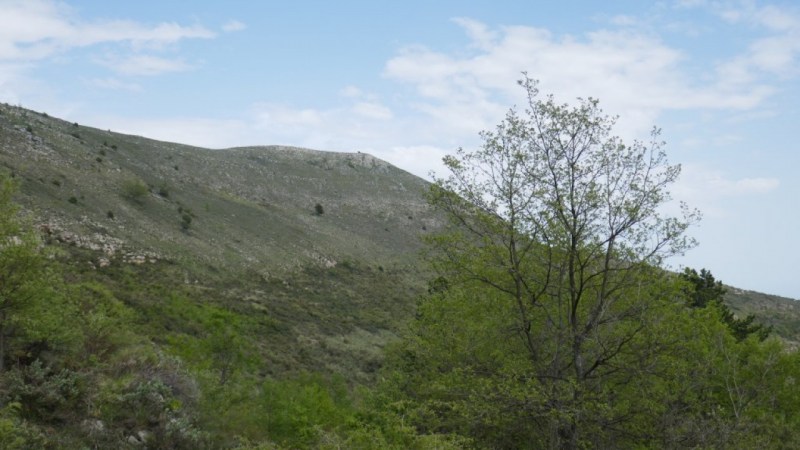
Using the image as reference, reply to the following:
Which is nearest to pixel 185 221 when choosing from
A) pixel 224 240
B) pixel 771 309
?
pixel 224 240

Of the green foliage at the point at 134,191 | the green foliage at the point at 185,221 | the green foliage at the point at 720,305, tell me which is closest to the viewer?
the green foliage at the point at 720,305

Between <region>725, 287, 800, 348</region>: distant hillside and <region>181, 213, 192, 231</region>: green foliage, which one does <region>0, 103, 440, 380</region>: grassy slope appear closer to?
<region>181, 213, 192, 231</region>: green foliage

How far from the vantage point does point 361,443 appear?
1073 cm

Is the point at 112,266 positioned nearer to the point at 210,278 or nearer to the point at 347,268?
the point at 210,278

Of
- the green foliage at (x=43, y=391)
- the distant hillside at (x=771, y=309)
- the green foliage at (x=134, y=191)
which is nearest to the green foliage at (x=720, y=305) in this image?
the distant hillside at (x=771, y=309)

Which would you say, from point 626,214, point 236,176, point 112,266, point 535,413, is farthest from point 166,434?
point 236,176

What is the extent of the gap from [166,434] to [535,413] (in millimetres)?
8050

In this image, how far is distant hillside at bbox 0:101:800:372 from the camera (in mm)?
37188

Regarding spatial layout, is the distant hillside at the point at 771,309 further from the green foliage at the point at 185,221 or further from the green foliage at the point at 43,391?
the green foliage at the point at 43,391

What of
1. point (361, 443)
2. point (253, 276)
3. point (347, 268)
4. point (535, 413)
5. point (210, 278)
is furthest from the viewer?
point (347, 268)

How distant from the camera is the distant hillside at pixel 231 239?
37.2 m

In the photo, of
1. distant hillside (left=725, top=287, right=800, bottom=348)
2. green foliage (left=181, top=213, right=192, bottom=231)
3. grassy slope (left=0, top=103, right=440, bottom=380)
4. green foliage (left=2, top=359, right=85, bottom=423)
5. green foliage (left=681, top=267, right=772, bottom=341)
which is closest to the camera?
green foliage (left=2, top=359, right=85, bottom=423)

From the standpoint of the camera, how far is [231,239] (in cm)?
5512

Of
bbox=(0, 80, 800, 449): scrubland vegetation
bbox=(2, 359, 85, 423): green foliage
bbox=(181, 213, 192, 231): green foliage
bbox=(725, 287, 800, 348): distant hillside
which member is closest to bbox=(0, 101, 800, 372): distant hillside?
bbox=(181, 213, 192, 231): green foliage
